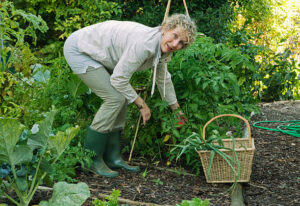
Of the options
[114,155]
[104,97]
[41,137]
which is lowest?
[114,155]

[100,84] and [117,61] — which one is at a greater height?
[117,61]

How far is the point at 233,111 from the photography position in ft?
11.4

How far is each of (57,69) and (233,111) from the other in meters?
1.53

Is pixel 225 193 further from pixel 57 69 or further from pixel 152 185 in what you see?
pixel 57 69

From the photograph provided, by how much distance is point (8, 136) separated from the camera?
2.10 m

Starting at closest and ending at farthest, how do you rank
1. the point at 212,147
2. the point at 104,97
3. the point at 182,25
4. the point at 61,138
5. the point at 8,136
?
the point at 8,136
the point at 61,138
the point at 182,25
the point at 212,147
the point at 104,97

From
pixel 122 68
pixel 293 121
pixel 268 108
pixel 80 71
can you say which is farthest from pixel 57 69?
pixel 268 108

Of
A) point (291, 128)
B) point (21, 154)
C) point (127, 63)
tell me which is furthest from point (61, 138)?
point (291, 128)

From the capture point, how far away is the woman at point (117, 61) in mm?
2928

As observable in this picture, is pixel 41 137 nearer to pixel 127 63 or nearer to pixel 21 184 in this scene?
pixel 21 184

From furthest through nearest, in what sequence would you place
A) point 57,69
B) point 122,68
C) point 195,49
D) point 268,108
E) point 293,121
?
1. point 268,108
2. point 293,121
3. point 57,69
4. point 195,49
5. point 122,68

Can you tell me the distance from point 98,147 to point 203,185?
858 millimetres

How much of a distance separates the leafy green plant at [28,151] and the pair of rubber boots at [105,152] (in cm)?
81

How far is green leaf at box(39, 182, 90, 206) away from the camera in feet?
7.00
